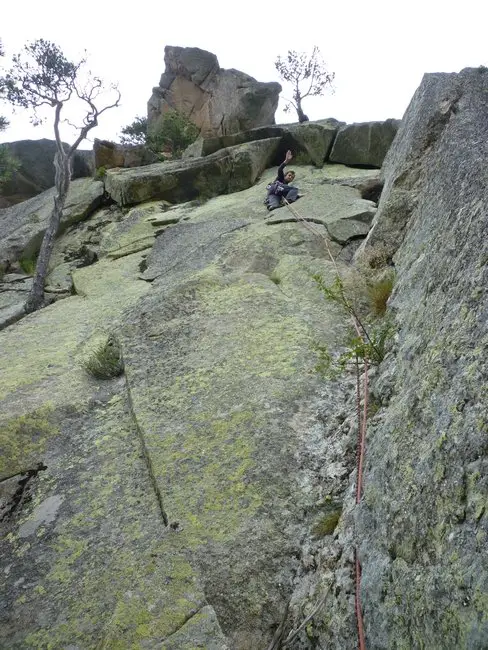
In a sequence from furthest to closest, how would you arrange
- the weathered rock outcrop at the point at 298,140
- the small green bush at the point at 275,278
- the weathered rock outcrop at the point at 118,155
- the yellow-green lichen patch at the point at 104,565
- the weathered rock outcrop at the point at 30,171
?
1. the weathered rock outcrop at the point at 30,171
2. the weathered rock outcrop at the point at 118,155
3. the weathered rock outcrop at the point at 298,140
4. the small green bush at the point at 275,278
5. the yellow-green lichen patch at the point at 104,565

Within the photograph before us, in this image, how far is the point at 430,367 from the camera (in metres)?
3.67

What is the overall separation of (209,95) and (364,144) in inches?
701

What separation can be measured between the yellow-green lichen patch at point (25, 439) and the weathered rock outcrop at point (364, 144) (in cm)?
1476

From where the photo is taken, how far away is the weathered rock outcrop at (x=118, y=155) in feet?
72.3

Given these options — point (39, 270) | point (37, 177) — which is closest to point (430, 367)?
point (39, 270)

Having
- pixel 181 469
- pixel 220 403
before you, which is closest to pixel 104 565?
pixel 181 469

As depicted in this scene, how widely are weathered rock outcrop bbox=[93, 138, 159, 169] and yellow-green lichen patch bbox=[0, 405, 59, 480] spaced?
58.0 feet

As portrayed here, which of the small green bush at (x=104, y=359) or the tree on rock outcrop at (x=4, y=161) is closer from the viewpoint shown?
the small green bush at (x=104, y=359)

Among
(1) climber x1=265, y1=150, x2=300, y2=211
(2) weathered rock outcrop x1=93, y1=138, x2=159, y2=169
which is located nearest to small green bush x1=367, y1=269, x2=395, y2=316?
(1) climber x1=265, y1=150, x2=300, y2=211

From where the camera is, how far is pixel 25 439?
243 inches

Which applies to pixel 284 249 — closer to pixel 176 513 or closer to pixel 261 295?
pixel 261 295

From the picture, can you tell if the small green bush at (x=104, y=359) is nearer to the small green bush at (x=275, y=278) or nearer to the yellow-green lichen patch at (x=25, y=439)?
the yellow-green lichen patch at (x=25, y=439)

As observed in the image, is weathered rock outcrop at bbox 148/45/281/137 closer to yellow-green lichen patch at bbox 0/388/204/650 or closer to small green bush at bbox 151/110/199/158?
small green bush at bbox 151/110/199/158

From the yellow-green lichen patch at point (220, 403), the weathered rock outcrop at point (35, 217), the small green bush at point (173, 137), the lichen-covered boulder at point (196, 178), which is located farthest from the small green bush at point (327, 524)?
the small green bush at point (173, 137)
